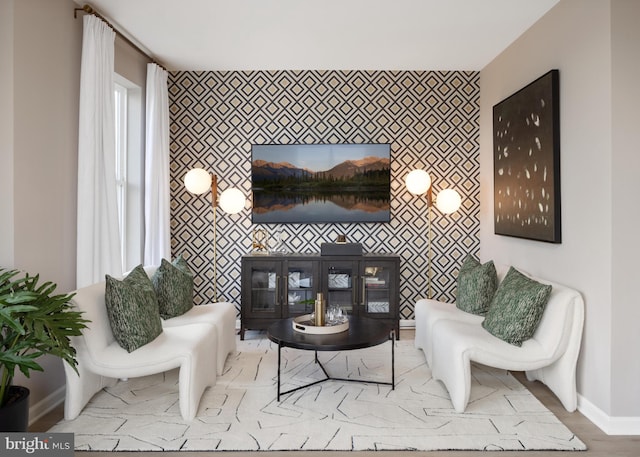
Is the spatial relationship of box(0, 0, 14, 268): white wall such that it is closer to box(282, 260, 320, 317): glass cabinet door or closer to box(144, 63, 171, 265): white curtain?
box(144, 63, 171, 265): white curtain

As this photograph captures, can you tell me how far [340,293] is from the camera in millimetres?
4902

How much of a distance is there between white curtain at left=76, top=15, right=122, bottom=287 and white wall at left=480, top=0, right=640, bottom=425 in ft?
10.4

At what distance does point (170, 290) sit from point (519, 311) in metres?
2.53

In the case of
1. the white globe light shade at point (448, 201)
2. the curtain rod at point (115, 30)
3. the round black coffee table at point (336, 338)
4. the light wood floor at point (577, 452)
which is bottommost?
the light wood floor at point (577, 452)

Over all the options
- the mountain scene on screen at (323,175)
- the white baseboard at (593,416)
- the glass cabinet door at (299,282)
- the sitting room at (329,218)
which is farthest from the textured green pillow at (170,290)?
the mountain scene on screen at (323,175)

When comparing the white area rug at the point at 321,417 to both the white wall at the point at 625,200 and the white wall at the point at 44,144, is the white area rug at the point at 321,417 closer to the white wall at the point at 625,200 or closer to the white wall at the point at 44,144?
the white wall at the point at 625,200

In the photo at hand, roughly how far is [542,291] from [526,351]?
1.26 feet

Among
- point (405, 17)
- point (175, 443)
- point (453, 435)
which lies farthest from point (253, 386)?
point (405, 17)

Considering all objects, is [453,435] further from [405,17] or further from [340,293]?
[405,17]

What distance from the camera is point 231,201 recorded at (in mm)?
4895

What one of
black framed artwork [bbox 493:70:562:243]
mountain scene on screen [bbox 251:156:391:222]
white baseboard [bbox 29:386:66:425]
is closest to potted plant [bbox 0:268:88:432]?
white baseboard [bbox 29:386:66:425]

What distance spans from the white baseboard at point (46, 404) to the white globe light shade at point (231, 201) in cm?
217

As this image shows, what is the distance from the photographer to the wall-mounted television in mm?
5227

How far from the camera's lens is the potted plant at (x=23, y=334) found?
7.38 feet
